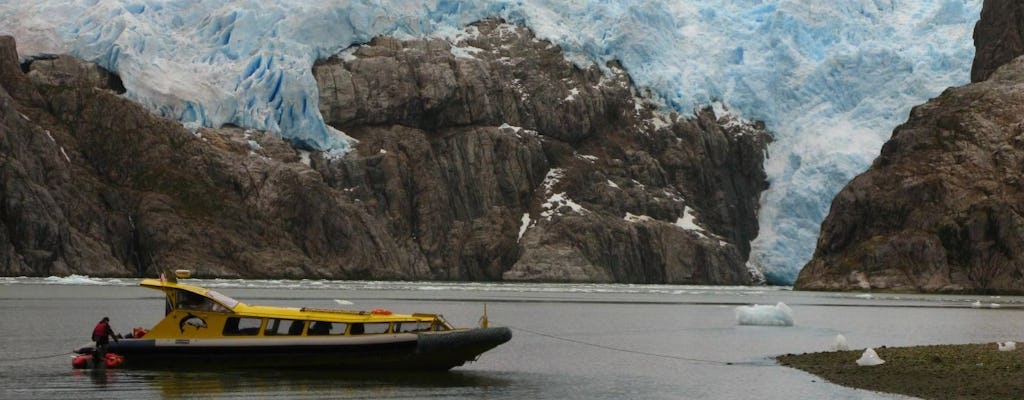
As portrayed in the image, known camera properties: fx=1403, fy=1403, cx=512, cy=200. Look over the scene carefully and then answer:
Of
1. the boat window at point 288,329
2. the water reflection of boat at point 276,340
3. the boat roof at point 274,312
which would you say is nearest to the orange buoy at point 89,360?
the water reflection of boat at point 276,340

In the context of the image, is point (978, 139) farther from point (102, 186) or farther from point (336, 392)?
point (336, 392)

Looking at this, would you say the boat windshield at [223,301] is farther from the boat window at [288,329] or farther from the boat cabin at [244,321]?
the boat window at [288,329]

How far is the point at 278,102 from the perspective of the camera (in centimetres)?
19862

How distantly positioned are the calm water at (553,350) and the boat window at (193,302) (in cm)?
240

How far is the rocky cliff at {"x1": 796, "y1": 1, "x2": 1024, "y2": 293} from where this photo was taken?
169 m

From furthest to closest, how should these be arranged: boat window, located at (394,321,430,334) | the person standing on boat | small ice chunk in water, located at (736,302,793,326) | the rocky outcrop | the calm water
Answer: the rocky outcrop
small ice chunk in water, located at (736,302,793,326)
boat window, located at (394,321,430,334)
the person standing on boat
the calm water

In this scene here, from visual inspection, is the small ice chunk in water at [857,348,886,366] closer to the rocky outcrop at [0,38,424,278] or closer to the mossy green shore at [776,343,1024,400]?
the mossy green shore at [776,343,1024,400]

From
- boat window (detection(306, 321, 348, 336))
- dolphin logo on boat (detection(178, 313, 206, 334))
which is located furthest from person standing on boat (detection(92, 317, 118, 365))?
boat window (detection(306, 321, 348, 336))

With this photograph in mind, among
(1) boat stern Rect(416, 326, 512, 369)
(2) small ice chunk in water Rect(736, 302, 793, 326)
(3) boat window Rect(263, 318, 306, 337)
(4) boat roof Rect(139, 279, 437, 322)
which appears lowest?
(1) boat stern Rect(416, 326, 512, 369)

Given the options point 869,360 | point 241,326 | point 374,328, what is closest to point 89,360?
point 241,326

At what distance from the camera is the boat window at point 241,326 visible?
5084 centimetres

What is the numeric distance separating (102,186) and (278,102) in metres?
27.4

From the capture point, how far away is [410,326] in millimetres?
51656

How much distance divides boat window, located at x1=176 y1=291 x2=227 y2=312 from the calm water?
2.40m
